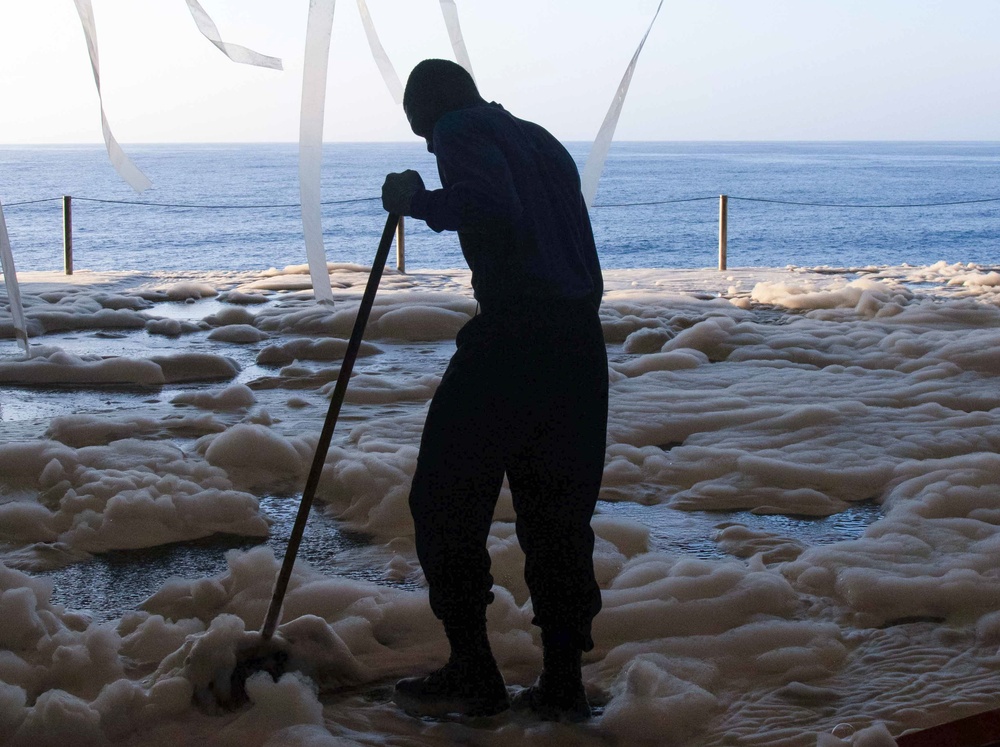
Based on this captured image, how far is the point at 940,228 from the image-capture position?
31.8m

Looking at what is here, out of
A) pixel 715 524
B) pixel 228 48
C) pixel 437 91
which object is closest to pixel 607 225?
pixel 715 524

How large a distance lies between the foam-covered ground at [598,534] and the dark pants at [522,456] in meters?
0.31

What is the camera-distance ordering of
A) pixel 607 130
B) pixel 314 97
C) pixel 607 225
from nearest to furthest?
pixel 314 97 < pixel 607 130 < pixel 607 225

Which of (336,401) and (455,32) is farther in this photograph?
(455,32)

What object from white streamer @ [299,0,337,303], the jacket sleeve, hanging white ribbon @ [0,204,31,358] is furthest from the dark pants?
hanging white ribbon @ [0,204,31,358]

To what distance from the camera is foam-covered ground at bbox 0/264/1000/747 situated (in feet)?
7.13

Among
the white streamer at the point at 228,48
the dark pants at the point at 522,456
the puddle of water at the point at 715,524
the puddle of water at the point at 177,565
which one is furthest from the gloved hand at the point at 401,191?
the puddle of water at the point at 715,524

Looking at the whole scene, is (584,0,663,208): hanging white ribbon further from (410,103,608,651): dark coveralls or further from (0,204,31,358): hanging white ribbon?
(0,204,31,358): hanging white ribbon

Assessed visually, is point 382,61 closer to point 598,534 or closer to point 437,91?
point 437,91

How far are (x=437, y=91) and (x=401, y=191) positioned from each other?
0.84 ft

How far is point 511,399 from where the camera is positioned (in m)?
2.06

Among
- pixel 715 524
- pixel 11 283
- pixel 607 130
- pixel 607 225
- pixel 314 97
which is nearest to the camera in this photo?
pixel 314 97

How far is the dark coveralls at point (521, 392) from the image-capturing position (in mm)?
2008

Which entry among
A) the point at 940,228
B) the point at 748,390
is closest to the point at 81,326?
the point at 748,390
